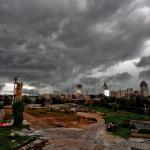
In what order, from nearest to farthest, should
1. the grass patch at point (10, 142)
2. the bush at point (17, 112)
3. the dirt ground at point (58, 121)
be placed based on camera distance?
the grass patch at point (10, 142), the bush at point (17, 112), the dirt ground at point (58, 121)

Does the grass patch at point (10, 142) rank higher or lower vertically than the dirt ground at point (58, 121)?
lower

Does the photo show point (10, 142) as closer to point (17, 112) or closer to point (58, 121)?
point (17, 112)

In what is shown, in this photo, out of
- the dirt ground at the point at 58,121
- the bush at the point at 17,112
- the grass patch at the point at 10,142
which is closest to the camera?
the grass patch at the point at 10,142

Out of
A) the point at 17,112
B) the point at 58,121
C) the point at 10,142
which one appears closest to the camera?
the point at 10,142

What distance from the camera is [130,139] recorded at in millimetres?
34656

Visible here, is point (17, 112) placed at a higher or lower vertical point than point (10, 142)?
higher

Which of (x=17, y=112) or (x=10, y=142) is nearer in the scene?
(x=10, y=142)

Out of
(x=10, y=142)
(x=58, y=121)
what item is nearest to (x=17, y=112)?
(x=10, y=142)

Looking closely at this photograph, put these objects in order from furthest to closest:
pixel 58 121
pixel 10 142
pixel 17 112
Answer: pixel 58 121, pixel 17 112, pixel 10 142

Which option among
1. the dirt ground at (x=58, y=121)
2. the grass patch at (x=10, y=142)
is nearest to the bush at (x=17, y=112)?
the dirt ground at (x=58, y=121)

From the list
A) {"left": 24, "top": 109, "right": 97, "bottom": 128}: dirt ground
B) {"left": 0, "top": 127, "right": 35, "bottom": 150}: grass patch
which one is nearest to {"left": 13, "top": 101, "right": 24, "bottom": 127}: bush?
{"left": 24, "top": 109, "right": 97, "bottom": 128}: dirt ground

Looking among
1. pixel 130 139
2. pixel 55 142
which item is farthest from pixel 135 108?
pixel 55 142

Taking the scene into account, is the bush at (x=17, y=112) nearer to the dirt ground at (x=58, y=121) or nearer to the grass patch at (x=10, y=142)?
the dirt ground at (x=58, y=121)

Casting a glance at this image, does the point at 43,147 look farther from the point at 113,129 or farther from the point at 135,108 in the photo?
the point at 135,108
